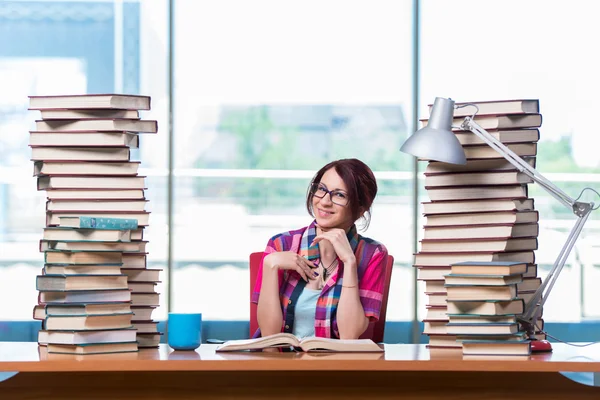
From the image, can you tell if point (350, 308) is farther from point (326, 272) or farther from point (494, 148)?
point (494, 148)

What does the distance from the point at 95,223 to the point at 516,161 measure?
119 centimetres

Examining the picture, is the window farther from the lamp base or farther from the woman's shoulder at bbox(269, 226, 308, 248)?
the lamp base

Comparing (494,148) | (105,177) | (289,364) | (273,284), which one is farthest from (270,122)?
(289,364)

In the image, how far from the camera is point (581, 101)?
4.96 metres

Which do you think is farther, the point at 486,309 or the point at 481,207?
the point at 481,207

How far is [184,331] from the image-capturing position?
246cm

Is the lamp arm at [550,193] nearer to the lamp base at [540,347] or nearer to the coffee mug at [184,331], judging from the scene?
the lamp base at [540,347]

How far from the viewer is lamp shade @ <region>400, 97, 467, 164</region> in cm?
241

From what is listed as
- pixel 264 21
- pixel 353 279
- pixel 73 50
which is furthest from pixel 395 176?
pixel 353 279

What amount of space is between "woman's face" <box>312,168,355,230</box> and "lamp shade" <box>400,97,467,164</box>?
412mm

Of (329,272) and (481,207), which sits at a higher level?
(481,207)

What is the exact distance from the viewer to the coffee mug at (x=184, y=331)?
97.1 inches

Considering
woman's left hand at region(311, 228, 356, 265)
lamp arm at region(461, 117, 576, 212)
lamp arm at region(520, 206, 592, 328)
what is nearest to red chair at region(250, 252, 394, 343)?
woman's left hand at region(311, 228, 356, 265)

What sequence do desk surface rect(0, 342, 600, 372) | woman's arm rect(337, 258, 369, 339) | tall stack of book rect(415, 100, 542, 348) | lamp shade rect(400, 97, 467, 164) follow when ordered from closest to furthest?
1. desk surface rect(0, 342, 600, 372)
2. lamp shade rect(400, 97, 467, 164)
3. tall stack of book rect(415, 100, 542, 348)
4. woman's arm rect(337, 258, 369, 339)
